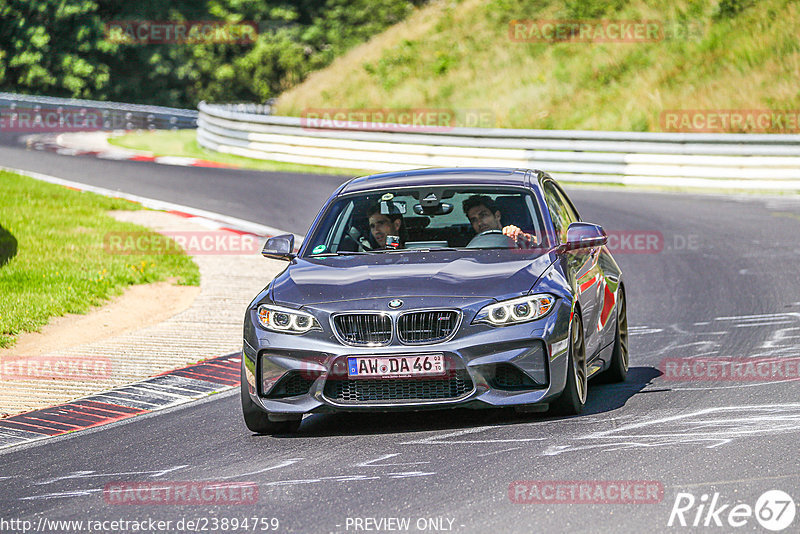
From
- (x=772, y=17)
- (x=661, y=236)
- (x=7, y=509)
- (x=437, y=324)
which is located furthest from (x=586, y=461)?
(x=772, y=17)

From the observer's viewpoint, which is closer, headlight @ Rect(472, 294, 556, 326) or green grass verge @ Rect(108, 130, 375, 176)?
headlight @ Rect(472, 294, 556, 326)

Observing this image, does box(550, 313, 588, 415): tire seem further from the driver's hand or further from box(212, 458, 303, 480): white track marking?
box(212, 458, 303, 480): white track marking

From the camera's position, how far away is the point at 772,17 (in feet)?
113

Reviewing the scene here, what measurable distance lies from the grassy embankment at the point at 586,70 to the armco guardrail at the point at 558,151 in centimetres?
449

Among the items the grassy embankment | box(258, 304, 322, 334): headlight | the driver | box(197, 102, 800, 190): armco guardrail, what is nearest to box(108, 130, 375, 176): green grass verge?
box(197, 102, 800, 190): armco guardrail

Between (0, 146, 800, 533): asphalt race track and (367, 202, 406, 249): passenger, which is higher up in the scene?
(367, 202, 406, 249): passenger

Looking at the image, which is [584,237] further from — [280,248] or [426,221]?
[280,248]

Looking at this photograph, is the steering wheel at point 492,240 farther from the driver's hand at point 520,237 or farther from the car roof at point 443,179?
the car roof at point 443,179

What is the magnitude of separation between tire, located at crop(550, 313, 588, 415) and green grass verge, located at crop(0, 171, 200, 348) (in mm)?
5828

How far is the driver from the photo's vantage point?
8.62 metres

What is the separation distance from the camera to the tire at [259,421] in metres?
7.76

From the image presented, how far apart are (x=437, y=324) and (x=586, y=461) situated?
1289 millimetres

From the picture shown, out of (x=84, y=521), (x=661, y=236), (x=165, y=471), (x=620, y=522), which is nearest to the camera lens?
(x=620, y=522)

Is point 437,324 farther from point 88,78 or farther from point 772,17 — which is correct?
point 88,78
